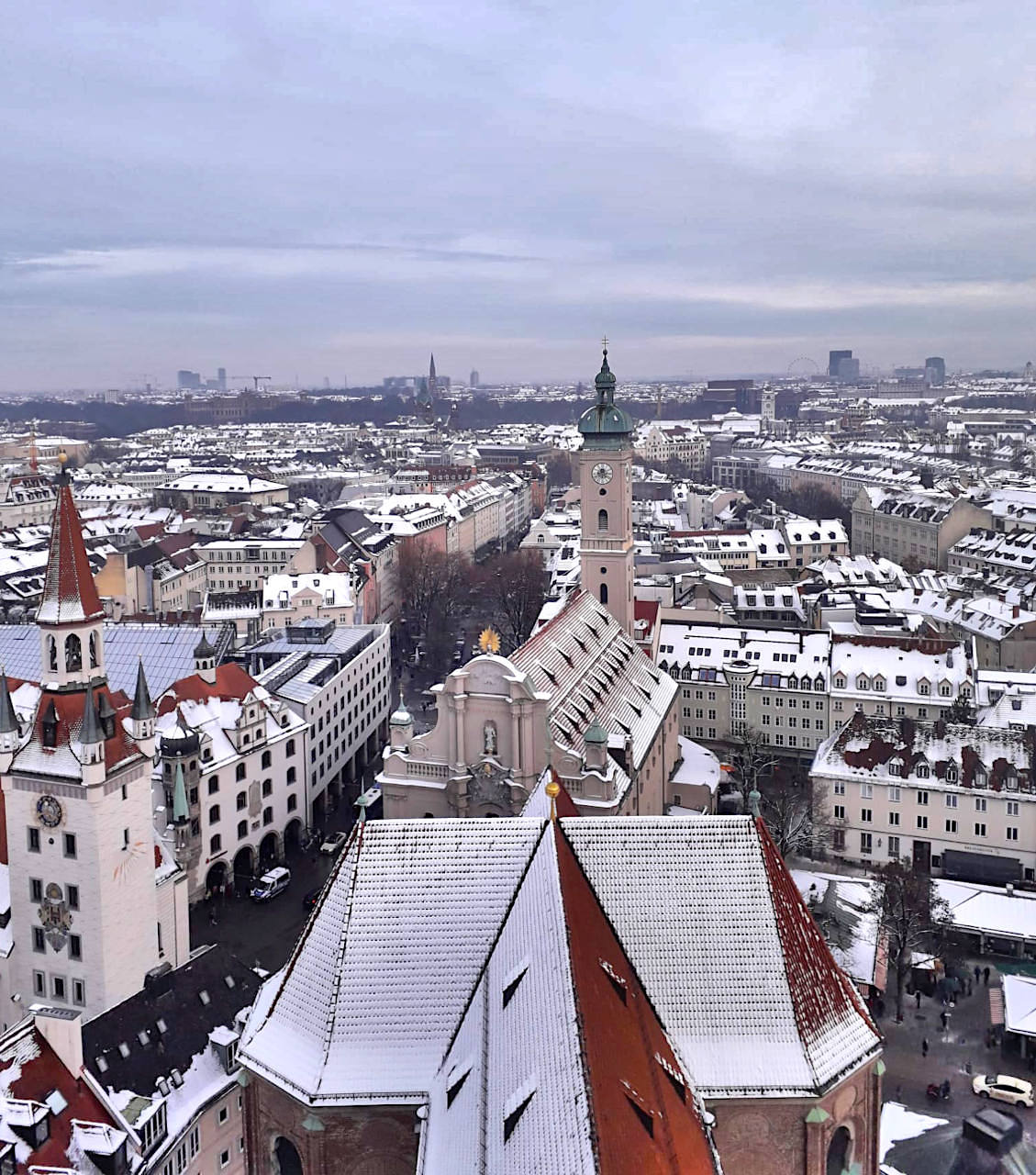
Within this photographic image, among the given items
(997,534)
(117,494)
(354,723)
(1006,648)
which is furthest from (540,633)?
(117,494)

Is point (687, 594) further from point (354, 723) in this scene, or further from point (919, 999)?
point (919, 999)

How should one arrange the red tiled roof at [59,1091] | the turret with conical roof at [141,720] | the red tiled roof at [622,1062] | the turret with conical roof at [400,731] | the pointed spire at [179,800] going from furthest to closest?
the pointed spire at [179,800]
the turret with conical roof at [400,731]
the turret with conical roof at [141,720]
the red tiled roof at [59,1091]
the red tiled roof at [622,1062]

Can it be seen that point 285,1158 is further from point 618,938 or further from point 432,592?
→ point 432,592

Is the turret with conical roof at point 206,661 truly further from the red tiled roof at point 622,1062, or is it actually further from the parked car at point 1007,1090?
the parked car at point 1007,1090

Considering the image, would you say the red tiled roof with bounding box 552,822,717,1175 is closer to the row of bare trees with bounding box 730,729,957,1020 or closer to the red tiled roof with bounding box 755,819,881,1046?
the red tiled roof with bounding box 755,819,881,1046

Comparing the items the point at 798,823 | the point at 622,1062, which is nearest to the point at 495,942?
the point at 622,1062

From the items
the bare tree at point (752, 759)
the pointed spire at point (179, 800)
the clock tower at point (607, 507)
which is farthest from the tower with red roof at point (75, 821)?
the bare tree at point (752, 759)

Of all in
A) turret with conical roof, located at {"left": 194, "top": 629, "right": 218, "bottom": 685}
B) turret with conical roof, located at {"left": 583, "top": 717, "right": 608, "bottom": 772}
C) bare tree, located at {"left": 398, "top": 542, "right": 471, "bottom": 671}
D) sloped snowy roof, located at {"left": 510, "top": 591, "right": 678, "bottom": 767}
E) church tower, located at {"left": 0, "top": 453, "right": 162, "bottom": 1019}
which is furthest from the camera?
bare tree, located at {"left": 398, "top": 542, "right": 471, "bottom": 671}

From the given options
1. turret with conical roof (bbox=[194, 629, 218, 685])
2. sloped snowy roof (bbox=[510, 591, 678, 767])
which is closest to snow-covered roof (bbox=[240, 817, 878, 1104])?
sloped snowy roof (bbox=[510, 591, 678, 767])
